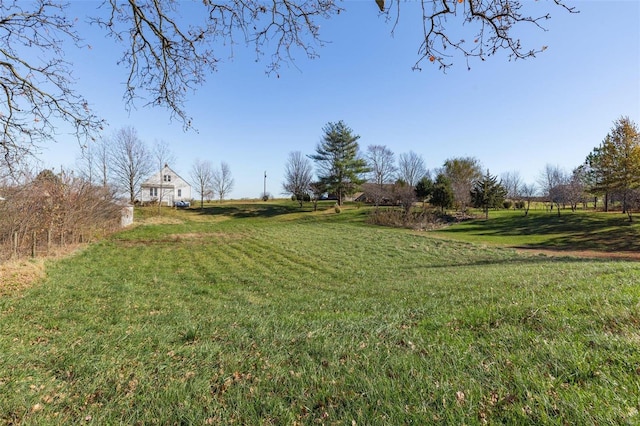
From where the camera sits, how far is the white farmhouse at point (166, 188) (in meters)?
51.2

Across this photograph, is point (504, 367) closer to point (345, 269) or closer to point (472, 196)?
point (345, 269)

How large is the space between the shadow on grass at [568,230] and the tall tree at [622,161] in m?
3.39

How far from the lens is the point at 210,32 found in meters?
4.52

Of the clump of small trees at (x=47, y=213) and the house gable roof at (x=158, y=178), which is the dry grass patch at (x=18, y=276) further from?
the house gable roof at (x=158, y=178)

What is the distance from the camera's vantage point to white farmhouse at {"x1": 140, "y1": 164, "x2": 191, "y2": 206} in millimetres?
51188

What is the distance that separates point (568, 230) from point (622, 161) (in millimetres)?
8302

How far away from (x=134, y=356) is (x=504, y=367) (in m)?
3.67

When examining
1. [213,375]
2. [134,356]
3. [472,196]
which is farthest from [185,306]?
[472,196]

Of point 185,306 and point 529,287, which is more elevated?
point 529,287

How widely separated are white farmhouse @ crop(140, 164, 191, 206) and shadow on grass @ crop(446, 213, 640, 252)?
45375 millimetres

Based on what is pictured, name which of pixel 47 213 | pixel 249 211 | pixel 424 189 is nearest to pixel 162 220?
pixel 249 211

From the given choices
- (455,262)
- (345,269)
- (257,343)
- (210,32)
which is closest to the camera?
(257,343)

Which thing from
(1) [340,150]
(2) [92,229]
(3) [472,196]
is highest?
(1) [340,150]

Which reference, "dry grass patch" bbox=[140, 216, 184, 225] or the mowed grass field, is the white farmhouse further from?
the mowed grass field
